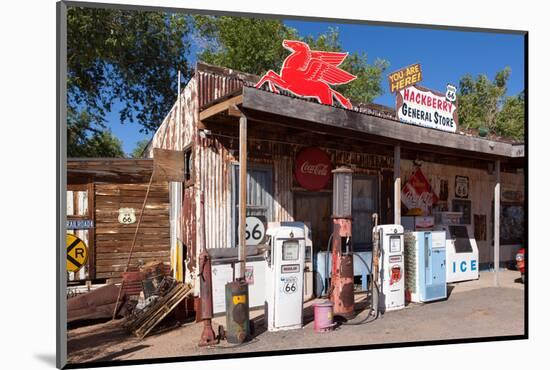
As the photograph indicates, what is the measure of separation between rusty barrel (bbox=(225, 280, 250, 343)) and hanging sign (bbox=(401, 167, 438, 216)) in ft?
20.4

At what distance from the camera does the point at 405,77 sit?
911cm

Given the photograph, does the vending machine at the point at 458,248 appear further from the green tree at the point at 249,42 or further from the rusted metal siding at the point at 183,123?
the green tree at the point at 249,42

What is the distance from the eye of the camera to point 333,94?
8.16 m

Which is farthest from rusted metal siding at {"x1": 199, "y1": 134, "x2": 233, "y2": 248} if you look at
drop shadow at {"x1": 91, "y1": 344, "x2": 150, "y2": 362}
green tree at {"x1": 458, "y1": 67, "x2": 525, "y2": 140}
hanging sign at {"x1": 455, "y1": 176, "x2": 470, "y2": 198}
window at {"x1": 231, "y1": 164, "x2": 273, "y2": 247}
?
green tree at {"x1": 458, "y1": 67, "x2": 525, "y2": 140}

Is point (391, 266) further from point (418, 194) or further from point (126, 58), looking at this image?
point (126, 58)

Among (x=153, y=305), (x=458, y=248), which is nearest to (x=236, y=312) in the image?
(x=153, y=305)

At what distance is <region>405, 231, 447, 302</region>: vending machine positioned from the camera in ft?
28.6

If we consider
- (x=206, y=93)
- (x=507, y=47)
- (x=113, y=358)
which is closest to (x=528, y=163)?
(x=507, y=47)

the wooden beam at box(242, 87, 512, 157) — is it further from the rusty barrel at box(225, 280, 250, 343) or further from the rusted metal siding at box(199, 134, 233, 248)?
the rusty barrel at box(225, 280, 250, 343)

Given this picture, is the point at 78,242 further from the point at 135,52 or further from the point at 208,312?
the point at 135,52

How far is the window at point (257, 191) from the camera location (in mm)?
8641

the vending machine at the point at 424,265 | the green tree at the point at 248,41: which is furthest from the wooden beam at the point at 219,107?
the vending machine at the point at 424,265

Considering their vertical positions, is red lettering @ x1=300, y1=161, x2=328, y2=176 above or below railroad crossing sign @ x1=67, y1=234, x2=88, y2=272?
above

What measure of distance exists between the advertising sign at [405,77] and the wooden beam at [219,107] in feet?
11.0
